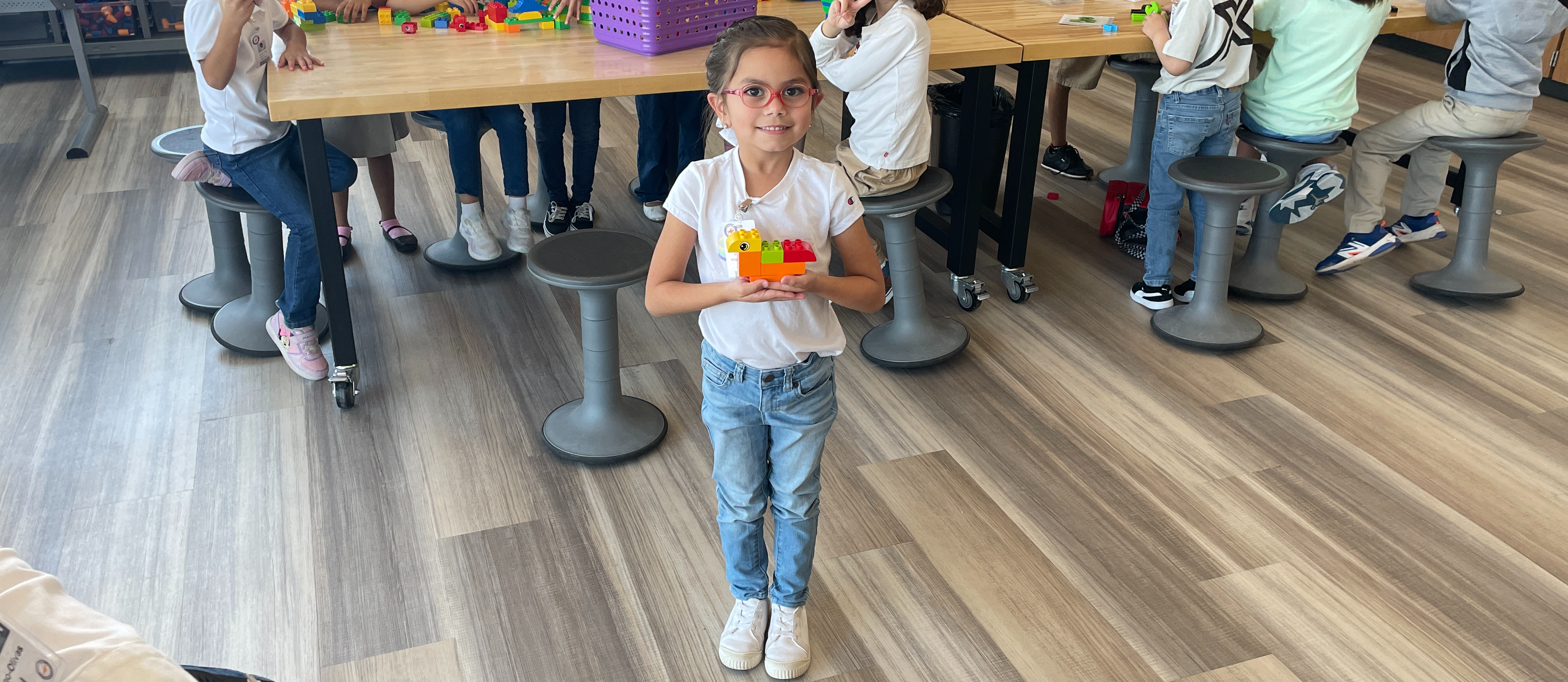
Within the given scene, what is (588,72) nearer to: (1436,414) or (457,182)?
(457,182)

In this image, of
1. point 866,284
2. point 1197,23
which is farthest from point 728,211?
point 1197,23

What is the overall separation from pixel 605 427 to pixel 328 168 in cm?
87

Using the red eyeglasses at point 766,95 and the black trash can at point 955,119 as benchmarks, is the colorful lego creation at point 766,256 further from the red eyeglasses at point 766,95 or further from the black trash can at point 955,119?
the black trash can at point 955,119

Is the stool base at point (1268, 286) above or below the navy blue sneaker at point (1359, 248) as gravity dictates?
below

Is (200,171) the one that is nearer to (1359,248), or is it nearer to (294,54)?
(294,54)

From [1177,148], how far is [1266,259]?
502 mm

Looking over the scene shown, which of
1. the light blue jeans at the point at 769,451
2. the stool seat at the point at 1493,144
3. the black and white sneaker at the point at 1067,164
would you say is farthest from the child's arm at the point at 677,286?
the black and white sneaker at the point at 1067,164

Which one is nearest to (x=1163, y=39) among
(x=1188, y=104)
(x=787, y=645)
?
(x=1188, y=104)

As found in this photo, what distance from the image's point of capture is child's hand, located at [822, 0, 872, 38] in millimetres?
2510

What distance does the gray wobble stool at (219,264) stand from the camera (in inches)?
119

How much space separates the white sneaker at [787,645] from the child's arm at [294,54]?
164 cm

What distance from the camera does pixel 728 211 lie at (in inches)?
63.0

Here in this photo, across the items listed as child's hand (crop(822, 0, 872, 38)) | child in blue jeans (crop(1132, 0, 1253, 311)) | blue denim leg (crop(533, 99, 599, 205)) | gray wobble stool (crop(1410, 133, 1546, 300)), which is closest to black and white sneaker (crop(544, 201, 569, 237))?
blue denim leg (crop(533, 99, 599, 205))

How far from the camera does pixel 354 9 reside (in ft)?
9.82
